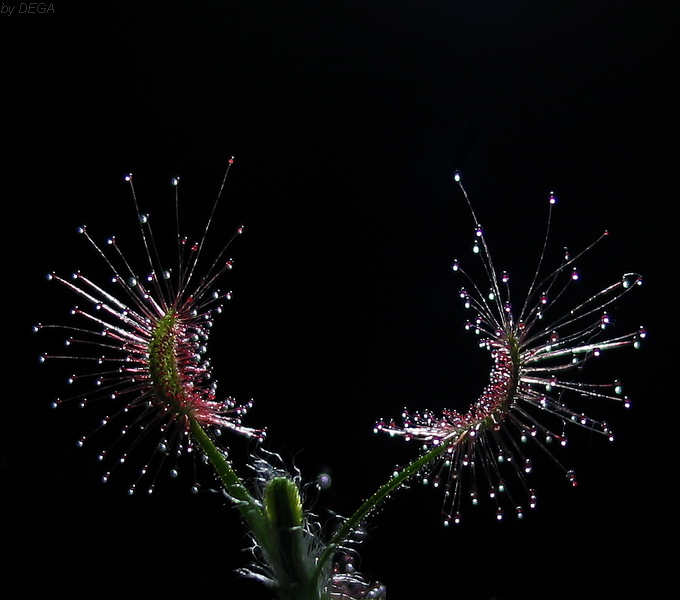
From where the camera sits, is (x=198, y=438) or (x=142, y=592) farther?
(x=142, y=592)

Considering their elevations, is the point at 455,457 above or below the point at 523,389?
below

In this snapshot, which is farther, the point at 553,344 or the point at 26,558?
the point at 26,558

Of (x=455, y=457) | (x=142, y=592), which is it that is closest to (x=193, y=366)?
(x=455, y=457)

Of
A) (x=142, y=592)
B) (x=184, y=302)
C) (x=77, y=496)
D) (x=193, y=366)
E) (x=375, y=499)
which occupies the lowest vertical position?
(x=142, y=592)

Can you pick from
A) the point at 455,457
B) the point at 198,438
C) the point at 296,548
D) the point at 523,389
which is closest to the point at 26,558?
the point at 198,438

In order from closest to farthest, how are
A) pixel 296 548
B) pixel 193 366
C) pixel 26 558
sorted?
pixel 296 548 → pixel 193 366 → pixel 26 558

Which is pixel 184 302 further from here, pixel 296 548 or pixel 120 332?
pixel 296 548

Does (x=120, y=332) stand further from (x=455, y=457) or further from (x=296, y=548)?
(x=455, y=457)

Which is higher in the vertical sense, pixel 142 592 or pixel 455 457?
pixel 455 457

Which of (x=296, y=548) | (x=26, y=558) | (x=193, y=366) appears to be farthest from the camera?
(x=26, y=558)
